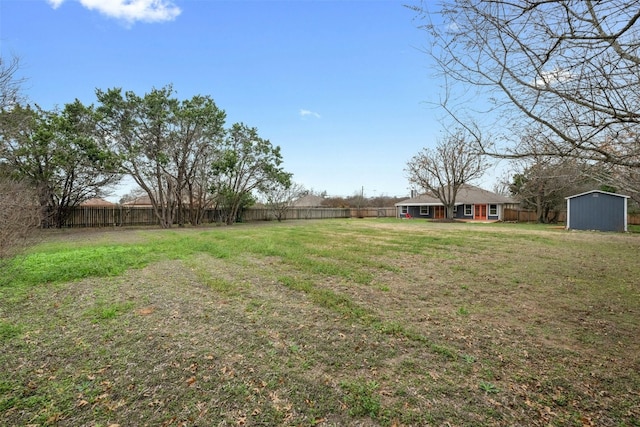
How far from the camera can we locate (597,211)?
16766 mm

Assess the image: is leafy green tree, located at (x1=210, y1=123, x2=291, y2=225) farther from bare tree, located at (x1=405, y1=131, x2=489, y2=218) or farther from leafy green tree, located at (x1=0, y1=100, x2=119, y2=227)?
bare tree, located at (x1=405, y1=131, x2=489, y2=218)

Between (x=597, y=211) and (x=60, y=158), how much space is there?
89.2 feet

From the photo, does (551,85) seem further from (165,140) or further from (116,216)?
(116,216)

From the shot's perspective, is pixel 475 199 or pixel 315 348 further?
→ pixel 475 199

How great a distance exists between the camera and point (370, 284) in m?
4.92

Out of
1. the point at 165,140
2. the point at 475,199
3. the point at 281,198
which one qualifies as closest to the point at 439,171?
the point at 475,199

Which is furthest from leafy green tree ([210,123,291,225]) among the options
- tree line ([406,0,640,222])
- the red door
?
the red door

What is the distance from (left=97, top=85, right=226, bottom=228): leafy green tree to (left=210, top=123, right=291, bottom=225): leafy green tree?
853 mm

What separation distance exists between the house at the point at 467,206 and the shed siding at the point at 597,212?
27.7 feet

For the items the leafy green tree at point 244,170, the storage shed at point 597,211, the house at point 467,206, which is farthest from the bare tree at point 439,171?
the leafy green tree at point 244,170

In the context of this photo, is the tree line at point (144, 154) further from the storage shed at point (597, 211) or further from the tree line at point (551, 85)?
the storage shed at point (597, 211)

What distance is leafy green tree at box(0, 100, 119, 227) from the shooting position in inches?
500

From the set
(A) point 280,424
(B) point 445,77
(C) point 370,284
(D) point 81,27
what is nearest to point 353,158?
(D) point 81,27

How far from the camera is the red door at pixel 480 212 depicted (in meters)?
28.2
